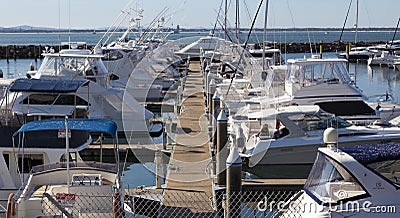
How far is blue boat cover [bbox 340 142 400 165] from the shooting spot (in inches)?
371

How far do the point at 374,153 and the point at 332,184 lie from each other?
36.6 inches

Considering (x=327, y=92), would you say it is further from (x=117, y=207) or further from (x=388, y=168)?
(x=117, y=207)

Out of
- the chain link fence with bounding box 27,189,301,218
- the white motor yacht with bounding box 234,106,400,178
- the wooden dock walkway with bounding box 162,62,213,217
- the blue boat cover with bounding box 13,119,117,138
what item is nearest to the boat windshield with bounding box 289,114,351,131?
the white motor yacht with bounding box 234,106,400,178

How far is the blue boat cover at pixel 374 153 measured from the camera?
9.43 metres

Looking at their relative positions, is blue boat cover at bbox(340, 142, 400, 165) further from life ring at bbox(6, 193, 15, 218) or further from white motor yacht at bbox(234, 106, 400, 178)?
white motor yacht at bbox(234, 106, 400, 178)

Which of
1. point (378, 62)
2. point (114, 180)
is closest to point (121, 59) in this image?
point (114, 180)

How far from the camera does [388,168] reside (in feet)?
31.6

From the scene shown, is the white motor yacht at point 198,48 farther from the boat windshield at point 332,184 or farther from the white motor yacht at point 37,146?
the boat windshield at point 332,184

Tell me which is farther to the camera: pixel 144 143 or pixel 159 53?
pixel 159 53

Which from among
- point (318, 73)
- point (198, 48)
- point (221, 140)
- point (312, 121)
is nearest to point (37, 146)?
point (221, 140)

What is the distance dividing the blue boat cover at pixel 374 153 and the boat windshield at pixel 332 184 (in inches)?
12.8

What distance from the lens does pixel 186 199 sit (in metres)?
13.6

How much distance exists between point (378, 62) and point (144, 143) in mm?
41746

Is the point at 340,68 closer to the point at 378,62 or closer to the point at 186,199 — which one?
the point at 186,199
